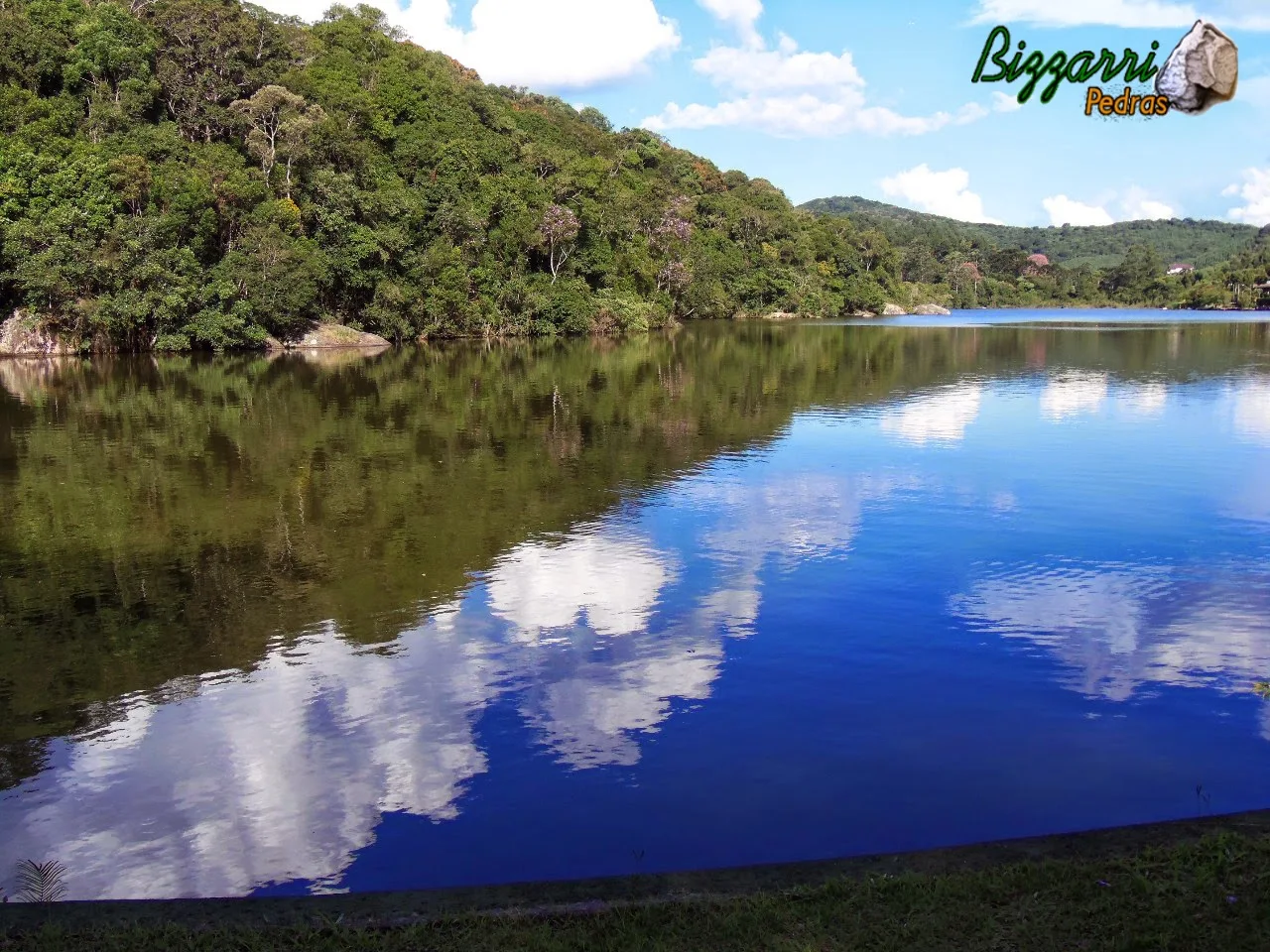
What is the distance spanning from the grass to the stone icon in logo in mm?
5972

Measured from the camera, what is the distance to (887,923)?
170 inches

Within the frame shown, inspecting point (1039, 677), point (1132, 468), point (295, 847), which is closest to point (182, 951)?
point (295, 847)

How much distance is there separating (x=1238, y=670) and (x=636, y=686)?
519cm

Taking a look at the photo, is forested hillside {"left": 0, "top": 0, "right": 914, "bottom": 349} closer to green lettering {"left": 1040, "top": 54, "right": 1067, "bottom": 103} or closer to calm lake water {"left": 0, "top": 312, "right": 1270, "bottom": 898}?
calm lake water {"left": 0, "top": 312, "right": 1270, "bottom": 898}

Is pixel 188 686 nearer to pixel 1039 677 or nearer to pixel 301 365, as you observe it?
pixel 1039 677

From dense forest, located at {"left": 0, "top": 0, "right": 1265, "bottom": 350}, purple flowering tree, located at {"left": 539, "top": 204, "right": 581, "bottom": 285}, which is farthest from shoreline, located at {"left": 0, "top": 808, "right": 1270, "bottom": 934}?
purple flowering tree, located at {"left": 539, "top": 204, "right": 581, "bottom": 285}

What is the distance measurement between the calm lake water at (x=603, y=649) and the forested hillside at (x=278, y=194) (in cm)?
2499

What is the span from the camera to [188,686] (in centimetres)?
845

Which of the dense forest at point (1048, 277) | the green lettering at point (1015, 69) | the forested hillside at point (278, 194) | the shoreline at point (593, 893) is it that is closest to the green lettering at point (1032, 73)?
the green lettering at point (1015, 69)

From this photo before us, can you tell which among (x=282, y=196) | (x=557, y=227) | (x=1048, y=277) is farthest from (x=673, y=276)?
(x=1048, y=277)

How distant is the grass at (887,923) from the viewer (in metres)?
4.16

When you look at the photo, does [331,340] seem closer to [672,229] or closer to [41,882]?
[672,229]

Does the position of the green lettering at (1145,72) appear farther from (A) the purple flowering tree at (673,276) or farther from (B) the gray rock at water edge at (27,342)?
(A) the purple flowering tree at (673,276)

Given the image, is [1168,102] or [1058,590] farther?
[1058,590]
